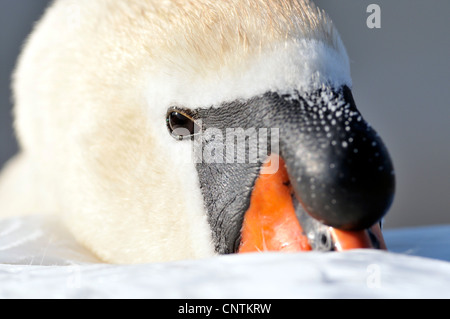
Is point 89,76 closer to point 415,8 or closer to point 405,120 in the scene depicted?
point 405,120

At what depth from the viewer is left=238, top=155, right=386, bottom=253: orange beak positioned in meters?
1.36

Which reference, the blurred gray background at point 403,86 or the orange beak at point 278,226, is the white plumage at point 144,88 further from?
the blurred gray background at point 403,86

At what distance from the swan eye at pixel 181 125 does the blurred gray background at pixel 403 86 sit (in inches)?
169

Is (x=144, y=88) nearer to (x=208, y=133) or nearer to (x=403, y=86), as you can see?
(x=208, y=133)

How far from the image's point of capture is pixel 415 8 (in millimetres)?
6918

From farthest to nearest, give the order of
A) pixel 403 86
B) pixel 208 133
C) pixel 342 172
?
pixel 403 86 < pixel 208 133 < pixel 342 172

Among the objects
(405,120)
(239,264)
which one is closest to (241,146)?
(239,264)

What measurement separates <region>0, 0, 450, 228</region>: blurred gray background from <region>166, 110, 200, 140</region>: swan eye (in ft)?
14.0

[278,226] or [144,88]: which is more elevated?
[144,88]

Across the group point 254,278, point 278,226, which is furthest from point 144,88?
point 254,278

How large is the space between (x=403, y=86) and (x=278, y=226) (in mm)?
5251

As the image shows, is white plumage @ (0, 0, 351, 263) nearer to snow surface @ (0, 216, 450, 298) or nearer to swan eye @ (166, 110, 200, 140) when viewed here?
swan eye @ (166, 110, 200, 140)

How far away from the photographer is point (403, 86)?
6461mm

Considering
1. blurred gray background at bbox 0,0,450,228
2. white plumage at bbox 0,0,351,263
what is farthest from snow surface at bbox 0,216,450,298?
blurred gray background at bbox 0,0,450,228
